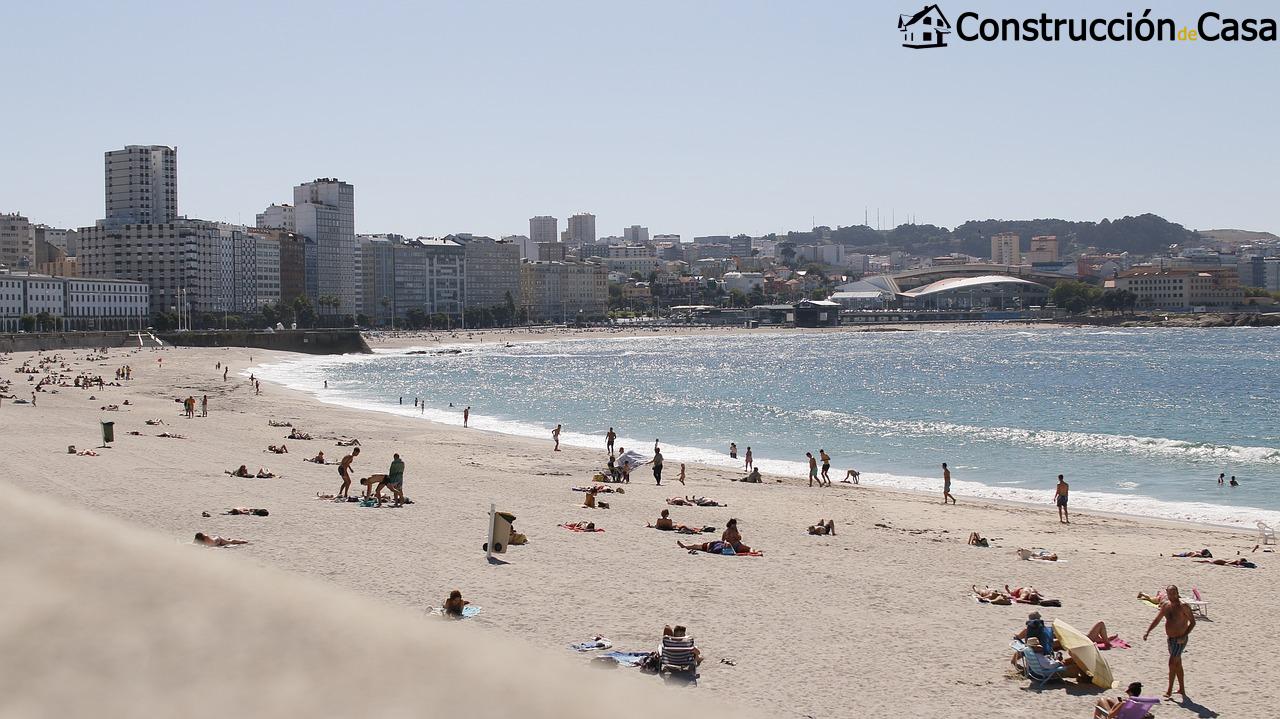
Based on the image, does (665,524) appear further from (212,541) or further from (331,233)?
(331,233)

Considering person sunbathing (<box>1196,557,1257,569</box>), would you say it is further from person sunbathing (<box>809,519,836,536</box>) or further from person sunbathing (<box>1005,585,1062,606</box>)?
person sunbathing (<box>809,519,836,536</box>)

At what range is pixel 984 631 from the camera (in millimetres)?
12000

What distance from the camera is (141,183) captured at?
519 feet

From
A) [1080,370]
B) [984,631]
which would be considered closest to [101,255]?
[1080,370]

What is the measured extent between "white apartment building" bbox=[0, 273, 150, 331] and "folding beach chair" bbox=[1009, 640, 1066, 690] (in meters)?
115

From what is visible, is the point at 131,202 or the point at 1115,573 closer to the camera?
the point at 1115,573

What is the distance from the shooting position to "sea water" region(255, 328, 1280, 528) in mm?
28766

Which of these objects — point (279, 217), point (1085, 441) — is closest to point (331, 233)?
point (279, 217)

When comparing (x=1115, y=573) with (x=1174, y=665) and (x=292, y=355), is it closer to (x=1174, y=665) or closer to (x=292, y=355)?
(x=1174, y=665)

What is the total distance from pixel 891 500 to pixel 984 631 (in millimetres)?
12367

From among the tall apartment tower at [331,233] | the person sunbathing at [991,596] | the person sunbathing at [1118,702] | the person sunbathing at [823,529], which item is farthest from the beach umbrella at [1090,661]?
the tall apartment tower at [331,233]

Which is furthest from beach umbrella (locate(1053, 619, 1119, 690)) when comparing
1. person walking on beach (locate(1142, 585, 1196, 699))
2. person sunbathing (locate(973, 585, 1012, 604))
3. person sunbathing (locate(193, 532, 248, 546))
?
person sunbathing (locate(193, 532, 248, 546))

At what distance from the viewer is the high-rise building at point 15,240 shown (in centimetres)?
16362

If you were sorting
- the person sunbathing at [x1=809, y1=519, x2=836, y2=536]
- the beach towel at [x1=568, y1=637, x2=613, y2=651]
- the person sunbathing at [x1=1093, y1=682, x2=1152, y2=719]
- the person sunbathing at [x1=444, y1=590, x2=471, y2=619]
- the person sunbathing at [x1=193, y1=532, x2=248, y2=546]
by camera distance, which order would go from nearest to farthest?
the person sunbathing at [x1=1093, y1=682, x2=1152, y2=719] → the beach towel at [x1=568, y1=637, x2=613, y2=651] → the person sunbathing at [x1=444, y1=590, x2=471, y2=619] → the person sunbathing at [x1=193, y1=532, x2=248, y2=546] → the person sunbathing at [x1=809, y1=519, x2=836, y2=536]
